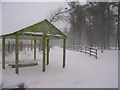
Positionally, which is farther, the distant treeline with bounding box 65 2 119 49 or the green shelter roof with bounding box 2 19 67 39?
the distant treeline with bounding box 65 2 119 49

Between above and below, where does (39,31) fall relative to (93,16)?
below

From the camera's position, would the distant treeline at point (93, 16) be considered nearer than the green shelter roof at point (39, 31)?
No

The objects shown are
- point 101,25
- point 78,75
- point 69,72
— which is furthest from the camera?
point 101,25

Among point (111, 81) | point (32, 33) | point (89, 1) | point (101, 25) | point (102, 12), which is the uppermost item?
point (89, 1)

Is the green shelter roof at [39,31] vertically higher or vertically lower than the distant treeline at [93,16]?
lower

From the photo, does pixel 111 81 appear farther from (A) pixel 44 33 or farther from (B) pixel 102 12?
(B) pixel 102 12

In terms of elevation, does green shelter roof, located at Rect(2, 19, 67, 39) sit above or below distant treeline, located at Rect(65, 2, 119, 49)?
below

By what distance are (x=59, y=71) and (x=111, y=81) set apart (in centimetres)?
286

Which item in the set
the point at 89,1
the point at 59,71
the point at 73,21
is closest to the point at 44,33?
the point at 59,71

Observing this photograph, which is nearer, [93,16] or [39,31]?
[39,31]

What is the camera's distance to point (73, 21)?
21.1 metres

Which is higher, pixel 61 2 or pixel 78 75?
pixel 61 2

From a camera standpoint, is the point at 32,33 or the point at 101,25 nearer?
the point at 32,33

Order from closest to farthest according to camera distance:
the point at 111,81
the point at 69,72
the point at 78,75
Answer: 1. the point at 111,81
2. the point at 78,75
3. the point at 69,72
